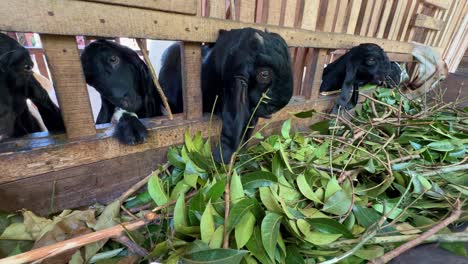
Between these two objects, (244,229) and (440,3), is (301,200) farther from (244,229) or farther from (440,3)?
(440,3)

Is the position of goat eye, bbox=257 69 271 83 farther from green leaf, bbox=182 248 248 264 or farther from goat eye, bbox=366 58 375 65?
goat eye, bbox=366 58 375 65

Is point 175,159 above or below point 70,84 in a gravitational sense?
below

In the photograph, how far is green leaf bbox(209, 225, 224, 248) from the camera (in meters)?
0.58

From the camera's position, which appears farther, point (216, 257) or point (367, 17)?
point (367, 17)

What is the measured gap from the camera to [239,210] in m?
0.63

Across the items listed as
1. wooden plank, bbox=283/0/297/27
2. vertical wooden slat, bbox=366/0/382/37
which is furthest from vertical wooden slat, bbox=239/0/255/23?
vertical wooden slat, bbox=366/0/382/37

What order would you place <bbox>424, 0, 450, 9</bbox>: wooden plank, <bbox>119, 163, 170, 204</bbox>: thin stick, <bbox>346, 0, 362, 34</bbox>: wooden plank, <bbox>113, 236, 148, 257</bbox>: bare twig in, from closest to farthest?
1. <bbox>113, 236, 148, 257</bbox>: bare twig
2. <bbox>119, 163, 170, 204</bbox>: thin stick
3. <bbox>346, 0, 362, 34</bbox>: wooden plank
4. <bbox>424, 0, 450, 9</bbox>: wooden plank

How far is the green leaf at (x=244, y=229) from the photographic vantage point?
23.4 inches

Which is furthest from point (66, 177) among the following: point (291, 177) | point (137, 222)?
point (291, 177)

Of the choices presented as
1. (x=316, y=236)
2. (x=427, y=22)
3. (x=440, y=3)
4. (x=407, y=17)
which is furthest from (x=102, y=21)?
(x=440, y=3)

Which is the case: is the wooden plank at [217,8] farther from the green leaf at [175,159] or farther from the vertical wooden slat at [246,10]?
the green leaf at [175,159]

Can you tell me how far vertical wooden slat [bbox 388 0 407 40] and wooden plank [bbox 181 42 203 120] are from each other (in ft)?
7.42

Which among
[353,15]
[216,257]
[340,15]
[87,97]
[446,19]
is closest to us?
[216,257]

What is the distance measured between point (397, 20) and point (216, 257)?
2.86 meters
